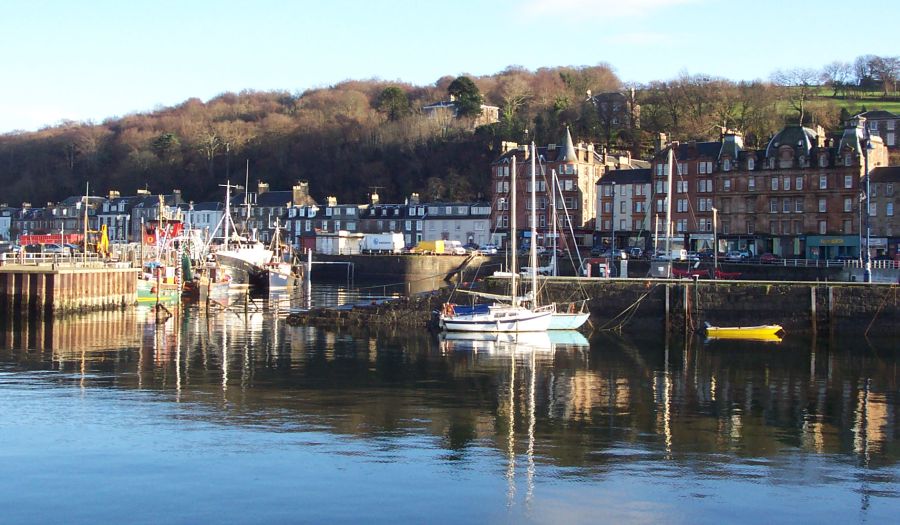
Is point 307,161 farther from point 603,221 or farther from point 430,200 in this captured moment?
point 603,221

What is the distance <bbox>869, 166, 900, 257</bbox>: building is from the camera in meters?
70.4

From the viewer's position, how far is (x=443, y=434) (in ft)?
74.7

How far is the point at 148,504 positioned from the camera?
56.7 ft

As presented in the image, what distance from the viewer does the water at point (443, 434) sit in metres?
17.5

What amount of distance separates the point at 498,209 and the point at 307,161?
51.8 m

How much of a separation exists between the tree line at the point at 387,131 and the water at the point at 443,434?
63487 mm

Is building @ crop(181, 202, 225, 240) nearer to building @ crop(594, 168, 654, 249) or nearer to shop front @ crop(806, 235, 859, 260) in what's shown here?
building @ crop(594, 168, 654, 249)

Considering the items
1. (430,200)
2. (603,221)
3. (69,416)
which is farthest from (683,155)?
(69,416)

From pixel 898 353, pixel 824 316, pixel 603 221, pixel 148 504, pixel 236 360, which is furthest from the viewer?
pixel 603 221

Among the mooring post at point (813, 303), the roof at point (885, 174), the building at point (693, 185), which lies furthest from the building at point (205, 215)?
the mooring post at point (813, 303)

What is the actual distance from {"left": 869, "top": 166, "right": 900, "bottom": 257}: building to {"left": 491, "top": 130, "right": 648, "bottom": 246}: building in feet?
80.4

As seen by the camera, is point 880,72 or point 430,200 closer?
point 430,200

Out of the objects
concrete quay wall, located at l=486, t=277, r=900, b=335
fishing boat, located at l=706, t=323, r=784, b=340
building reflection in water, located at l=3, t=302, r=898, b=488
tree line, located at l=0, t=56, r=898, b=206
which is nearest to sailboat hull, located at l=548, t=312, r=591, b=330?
concrete quay wall, located at l=486, t=277, r=900, b=335

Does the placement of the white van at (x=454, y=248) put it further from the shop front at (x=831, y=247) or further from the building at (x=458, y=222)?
the shop front at (x=831, y=247)
